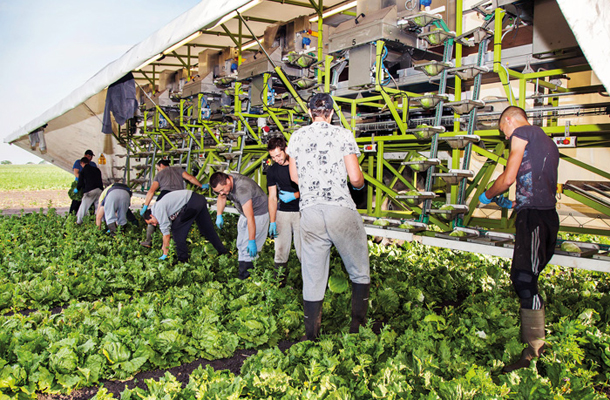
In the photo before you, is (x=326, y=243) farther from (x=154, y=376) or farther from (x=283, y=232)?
(x=283, y=232)

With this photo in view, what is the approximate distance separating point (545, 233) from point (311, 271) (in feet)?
5.11

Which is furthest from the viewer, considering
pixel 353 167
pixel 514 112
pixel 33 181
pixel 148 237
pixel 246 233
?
pixel 33 181

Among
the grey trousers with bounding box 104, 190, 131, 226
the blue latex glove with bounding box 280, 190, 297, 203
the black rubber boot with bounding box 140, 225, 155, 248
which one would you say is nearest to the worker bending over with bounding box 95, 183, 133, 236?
the grey trousers with bounding box 104, 190, 131, 226

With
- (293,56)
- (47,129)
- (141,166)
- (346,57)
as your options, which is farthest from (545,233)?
(47,129)

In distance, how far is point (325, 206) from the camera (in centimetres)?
313

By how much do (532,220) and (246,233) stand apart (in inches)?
111

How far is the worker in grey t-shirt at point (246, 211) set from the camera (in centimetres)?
470

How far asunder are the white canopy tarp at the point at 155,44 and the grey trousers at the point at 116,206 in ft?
5.54

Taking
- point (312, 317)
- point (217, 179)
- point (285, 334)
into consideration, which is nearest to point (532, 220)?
point (312, 317)

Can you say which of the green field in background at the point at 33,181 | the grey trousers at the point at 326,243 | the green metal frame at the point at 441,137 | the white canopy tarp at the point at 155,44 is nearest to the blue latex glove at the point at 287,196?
the green metal frame at the point at 441,137

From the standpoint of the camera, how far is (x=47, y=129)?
11.3 m

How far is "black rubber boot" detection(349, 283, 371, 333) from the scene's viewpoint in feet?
10.8

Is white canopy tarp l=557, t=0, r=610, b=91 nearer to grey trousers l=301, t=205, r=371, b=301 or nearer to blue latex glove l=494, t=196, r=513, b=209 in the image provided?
blue latex glove l=494, t=196, r=513, b=209

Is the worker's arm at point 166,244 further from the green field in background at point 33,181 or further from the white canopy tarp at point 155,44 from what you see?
the green field in background at point 33,181
